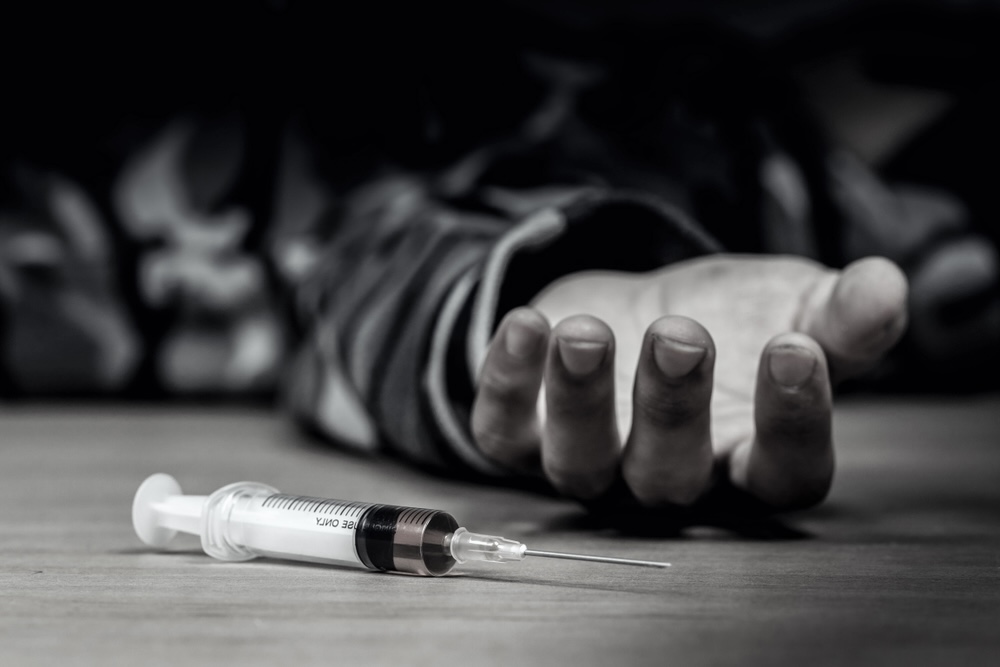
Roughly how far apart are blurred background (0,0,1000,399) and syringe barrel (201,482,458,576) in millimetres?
589

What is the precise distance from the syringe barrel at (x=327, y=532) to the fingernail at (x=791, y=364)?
→ 19 cm

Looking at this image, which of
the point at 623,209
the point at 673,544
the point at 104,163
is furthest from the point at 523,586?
the point at 104,163

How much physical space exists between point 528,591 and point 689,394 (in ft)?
0.45

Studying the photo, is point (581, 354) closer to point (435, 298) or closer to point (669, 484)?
point (669, 484)

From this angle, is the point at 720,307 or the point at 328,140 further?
the point at 328,140

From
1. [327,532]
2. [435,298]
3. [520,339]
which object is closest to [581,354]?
[520,339]

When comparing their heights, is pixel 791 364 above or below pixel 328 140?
below

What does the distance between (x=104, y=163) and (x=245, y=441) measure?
0.47 m

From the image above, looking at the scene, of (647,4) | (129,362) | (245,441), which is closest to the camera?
(245,441)

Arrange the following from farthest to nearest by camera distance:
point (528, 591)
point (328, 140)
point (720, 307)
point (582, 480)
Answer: point (328, 140), point (720, 307), point (582, 480), point (528, 591)

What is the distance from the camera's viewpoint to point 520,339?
0.53 metres

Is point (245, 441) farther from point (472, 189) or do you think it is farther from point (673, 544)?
point (673, 544)

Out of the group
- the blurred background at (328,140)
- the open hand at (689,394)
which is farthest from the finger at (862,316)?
the blurred background at (328,140)

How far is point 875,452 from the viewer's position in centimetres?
86
